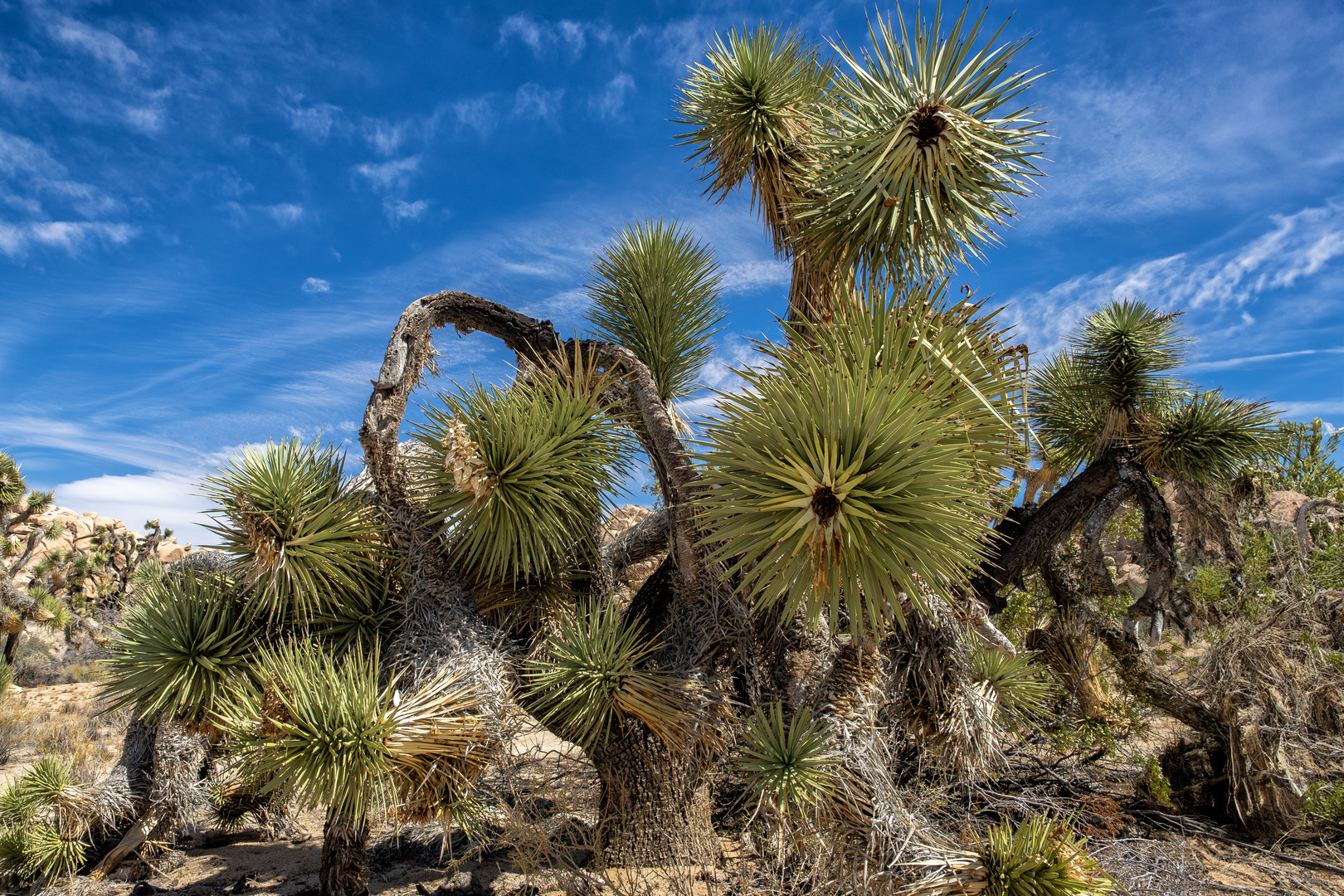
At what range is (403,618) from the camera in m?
4.68

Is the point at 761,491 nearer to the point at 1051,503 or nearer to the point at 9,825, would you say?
the point at 1051,503

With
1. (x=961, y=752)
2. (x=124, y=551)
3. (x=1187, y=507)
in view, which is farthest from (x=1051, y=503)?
(x=124, y=551)

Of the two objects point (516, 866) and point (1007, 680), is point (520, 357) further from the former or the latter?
point (1007, 680)

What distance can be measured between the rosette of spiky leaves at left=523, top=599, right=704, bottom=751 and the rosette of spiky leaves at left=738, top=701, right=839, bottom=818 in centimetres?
51

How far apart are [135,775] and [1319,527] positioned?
659 inches

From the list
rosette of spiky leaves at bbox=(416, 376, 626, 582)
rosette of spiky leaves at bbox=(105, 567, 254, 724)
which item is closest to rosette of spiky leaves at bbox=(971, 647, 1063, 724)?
rosette of spiky leaves at bbox=(416, 376, 626, 582)

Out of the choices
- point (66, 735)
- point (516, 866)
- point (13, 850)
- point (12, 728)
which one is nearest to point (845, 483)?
point (516, 866)

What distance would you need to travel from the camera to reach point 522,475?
4098mm

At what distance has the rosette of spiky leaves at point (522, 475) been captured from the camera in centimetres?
409

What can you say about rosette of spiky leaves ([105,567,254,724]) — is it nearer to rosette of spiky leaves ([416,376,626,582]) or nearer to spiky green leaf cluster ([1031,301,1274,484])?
rosette of spiky leaves ([416,376,626,582])

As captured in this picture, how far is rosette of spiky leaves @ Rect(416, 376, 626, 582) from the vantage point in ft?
13.4

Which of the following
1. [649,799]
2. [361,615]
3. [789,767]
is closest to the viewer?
[789,767]

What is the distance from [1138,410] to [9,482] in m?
20.3

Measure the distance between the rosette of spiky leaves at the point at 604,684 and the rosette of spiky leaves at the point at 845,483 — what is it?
1336mm
